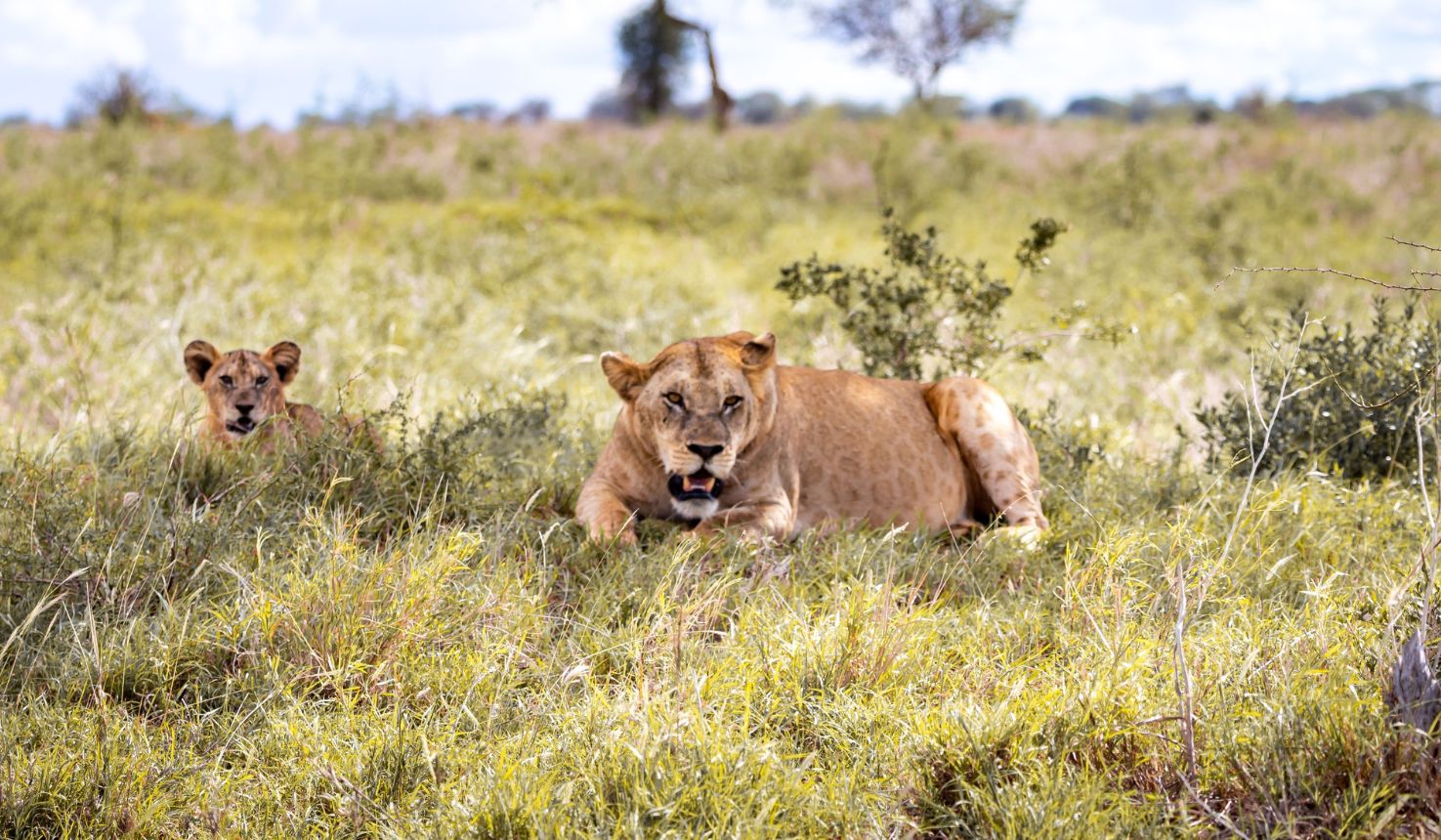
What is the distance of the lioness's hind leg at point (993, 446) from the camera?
570 centimetres

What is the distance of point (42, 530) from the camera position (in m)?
4.43

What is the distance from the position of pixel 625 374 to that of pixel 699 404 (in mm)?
371

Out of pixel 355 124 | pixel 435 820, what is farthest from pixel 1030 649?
pixel 355 124

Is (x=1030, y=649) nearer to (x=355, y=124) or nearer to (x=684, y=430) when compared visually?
(x=684, y=430)

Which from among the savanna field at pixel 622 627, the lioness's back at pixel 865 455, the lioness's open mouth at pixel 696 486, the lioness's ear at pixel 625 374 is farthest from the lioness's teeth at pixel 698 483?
the lioness's back at pixel 865 455

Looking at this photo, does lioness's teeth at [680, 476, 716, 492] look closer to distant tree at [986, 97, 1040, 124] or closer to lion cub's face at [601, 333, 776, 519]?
lion cub's face at [601, 333, 776, 519]

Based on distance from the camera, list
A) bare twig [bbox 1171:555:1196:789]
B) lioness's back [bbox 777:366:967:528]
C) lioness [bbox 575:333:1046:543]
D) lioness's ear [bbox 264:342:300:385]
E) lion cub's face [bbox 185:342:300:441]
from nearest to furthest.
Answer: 1. bare twig [bbox 1171:555:1196:789]
2. lioness [bbox 575:333:1046:543]
3. lion cub's face [bbox 185:342:300:441]
4. lioness's ear [bbox 264:342:300:385]
5. lioness's back [bbox 777:366:967:528]

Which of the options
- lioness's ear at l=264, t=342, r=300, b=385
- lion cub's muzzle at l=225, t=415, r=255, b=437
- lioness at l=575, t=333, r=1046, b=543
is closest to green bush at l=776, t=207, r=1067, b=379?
lioness at l=575, t=333, r=1046, b=543

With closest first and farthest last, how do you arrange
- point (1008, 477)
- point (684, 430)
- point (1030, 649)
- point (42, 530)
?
1. point (1030, 649)
2. point (42, 530)
3. point (684, 430)
4. point (1008, 477)

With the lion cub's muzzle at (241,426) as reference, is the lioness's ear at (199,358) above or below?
above

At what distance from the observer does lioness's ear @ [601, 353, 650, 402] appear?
502 centimetres

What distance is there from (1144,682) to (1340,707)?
0.52 meters

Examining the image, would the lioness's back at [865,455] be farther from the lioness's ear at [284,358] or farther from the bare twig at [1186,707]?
the bare twig at [1186,707]

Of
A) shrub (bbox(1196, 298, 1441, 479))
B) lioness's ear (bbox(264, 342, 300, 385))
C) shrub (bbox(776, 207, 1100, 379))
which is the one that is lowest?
shrub (bbox(1196, 298, 1441, 479))
